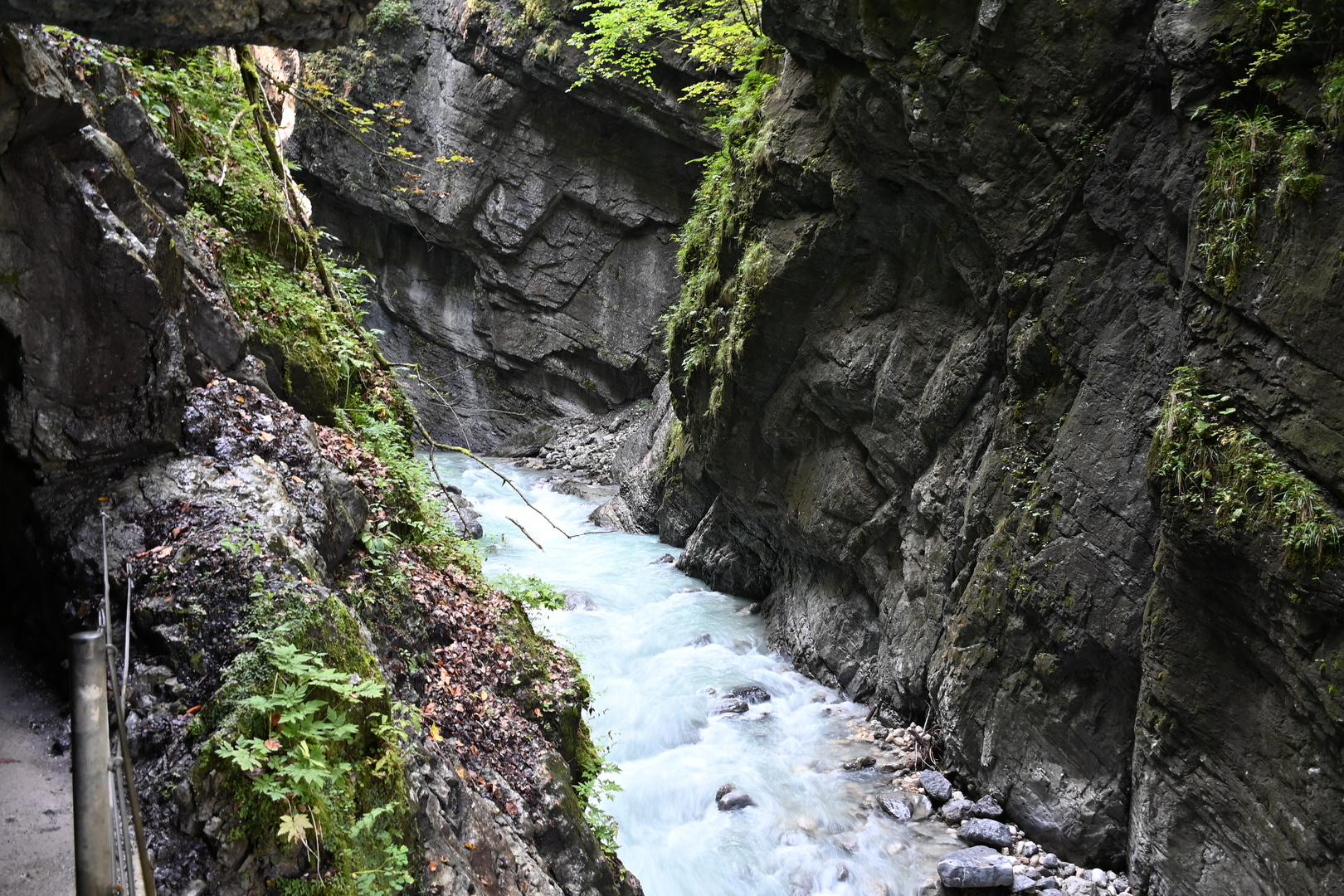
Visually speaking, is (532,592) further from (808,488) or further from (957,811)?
(808,488)

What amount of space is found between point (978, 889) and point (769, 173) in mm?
7938

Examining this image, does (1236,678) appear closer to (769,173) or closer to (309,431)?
(309,431)

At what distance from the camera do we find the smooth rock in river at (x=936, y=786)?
7.76m

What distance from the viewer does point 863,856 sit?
7.19 meters

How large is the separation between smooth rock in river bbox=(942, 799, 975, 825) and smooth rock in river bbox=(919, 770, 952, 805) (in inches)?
4.6

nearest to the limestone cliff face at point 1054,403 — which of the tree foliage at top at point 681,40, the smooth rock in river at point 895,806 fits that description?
the smooth rock in river at point 895,806

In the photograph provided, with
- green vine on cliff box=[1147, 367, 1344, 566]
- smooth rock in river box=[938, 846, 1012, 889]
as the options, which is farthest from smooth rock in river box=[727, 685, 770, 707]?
green vine on cliff box=[1147, 367, 1344, 566]

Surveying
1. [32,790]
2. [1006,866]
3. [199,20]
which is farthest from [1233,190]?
[32,790]

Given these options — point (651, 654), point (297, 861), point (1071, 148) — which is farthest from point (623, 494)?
point (297, 861)

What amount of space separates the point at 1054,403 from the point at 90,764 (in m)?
7.13

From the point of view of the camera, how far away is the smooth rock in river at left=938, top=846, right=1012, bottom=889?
6512 millimetres

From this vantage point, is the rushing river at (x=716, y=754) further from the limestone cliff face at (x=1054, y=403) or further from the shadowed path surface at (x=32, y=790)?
the shadowed path surface at (x=32, y=790)

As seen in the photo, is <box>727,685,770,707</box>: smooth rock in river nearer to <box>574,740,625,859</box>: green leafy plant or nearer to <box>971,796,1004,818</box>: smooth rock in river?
<box>971,796,1004,818</box>: smooth rock in river

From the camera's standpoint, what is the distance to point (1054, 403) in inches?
278
